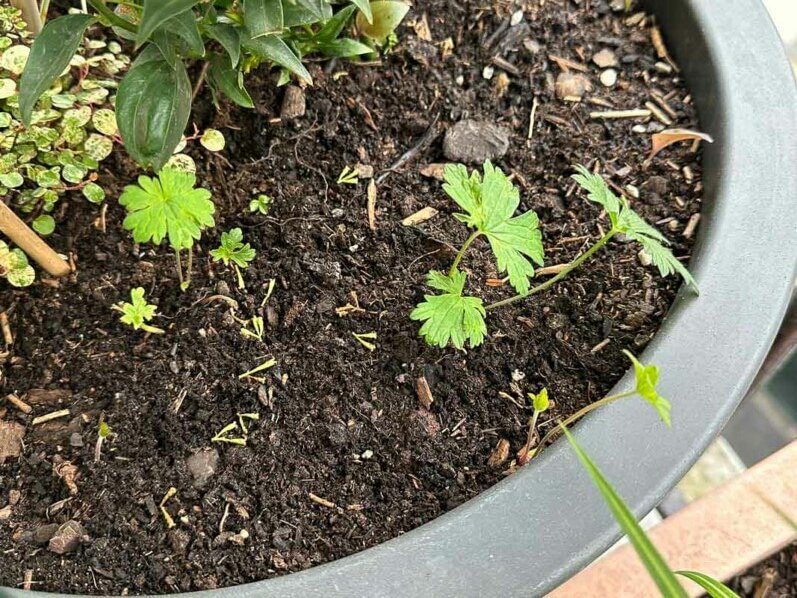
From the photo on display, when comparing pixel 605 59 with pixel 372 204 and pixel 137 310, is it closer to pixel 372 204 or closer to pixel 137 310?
pixel 372 204

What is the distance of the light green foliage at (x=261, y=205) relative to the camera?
1.01 m

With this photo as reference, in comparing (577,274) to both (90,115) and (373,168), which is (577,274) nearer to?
(373,168)

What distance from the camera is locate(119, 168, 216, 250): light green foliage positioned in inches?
34.1

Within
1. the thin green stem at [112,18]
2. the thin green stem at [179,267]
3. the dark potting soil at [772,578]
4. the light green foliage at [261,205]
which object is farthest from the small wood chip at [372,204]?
the dark potting soil at [772,578]

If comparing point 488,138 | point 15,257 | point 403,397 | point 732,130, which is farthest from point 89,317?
point 732,130

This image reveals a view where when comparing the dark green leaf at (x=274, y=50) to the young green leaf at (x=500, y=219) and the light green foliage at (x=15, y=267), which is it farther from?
the light green foliage at (x=15, y=267)

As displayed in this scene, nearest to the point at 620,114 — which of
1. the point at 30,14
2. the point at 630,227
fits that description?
the point at 630,227

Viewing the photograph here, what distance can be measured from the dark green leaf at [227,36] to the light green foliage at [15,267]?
344 mm

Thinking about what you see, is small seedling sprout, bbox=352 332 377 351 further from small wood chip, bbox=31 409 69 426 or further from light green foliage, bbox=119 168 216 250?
small wood chip, bbox=31 409 69 426

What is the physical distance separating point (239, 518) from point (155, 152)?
40cm

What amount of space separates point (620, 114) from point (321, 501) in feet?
2.12

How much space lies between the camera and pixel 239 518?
843 mm

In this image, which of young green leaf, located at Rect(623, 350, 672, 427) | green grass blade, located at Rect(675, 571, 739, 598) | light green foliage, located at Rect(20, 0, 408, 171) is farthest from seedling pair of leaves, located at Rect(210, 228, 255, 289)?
green grass blade, located at Rect(675, 571, 739, 598)

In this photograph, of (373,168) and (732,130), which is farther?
(373,168)
